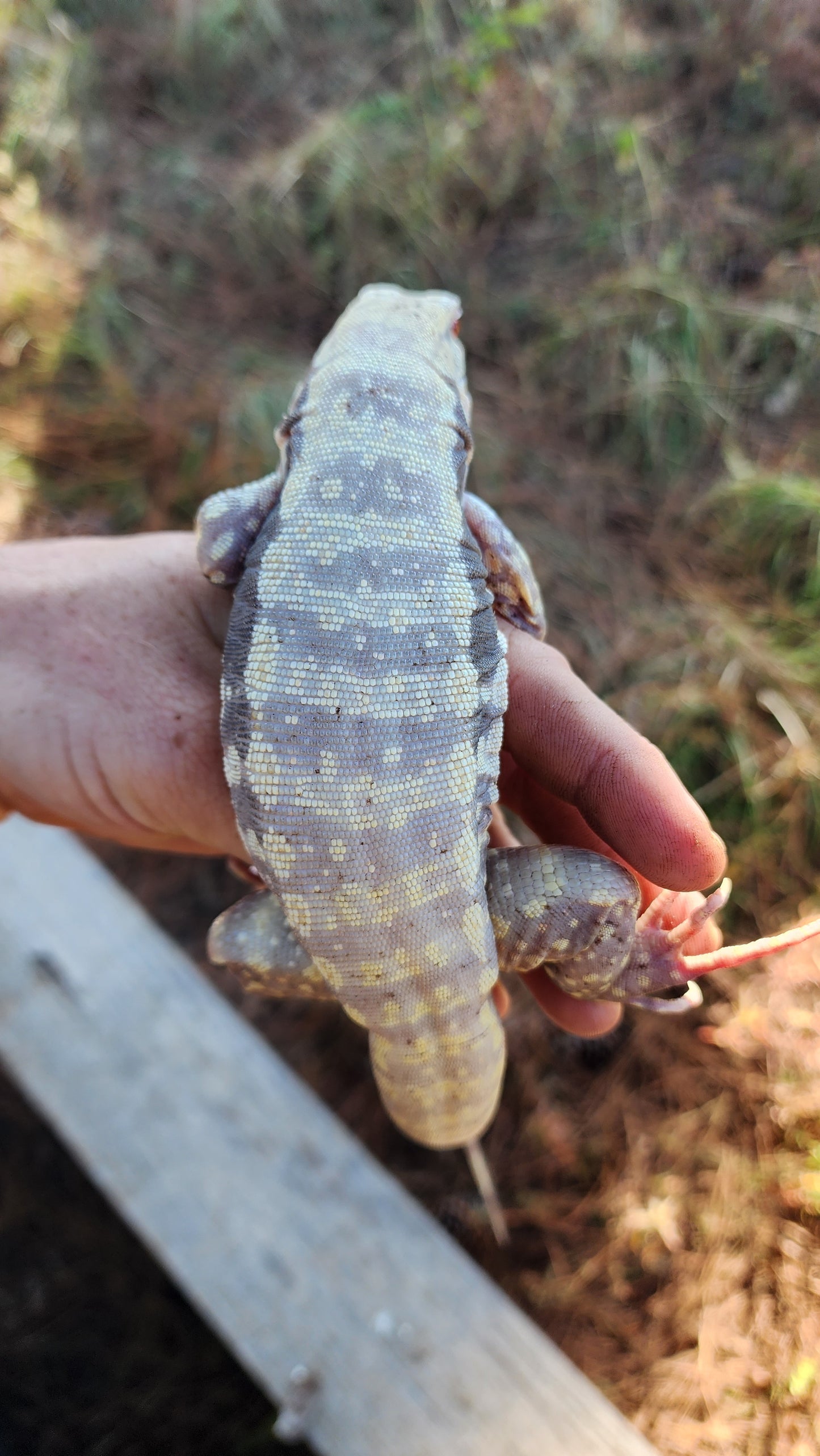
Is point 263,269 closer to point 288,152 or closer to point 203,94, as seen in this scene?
point 288,152

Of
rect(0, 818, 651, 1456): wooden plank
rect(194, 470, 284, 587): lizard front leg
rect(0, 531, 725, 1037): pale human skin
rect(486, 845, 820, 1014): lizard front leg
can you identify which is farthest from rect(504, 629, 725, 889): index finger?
rect(0, 818, 651, 1456): wooden plank

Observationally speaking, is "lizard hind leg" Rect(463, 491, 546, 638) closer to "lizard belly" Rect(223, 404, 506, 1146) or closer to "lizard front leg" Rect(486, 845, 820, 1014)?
"lizard belly" Rect(223, 404, 506, 1146)

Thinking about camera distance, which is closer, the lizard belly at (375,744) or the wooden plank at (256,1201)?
the lizard belly at (375,744)

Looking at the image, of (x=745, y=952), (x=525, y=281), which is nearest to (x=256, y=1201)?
(x=745, y=952)

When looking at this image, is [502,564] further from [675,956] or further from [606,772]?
[675,956]

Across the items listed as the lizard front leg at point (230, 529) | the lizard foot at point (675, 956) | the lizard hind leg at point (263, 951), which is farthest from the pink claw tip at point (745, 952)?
the lizard front leg at point (230, 529)

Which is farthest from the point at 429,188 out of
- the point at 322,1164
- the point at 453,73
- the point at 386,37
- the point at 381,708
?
the point at 322,1164

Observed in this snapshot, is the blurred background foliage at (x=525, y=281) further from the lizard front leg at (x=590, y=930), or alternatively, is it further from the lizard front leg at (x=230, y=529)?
the lizard front leg at (x=230, y=529)
